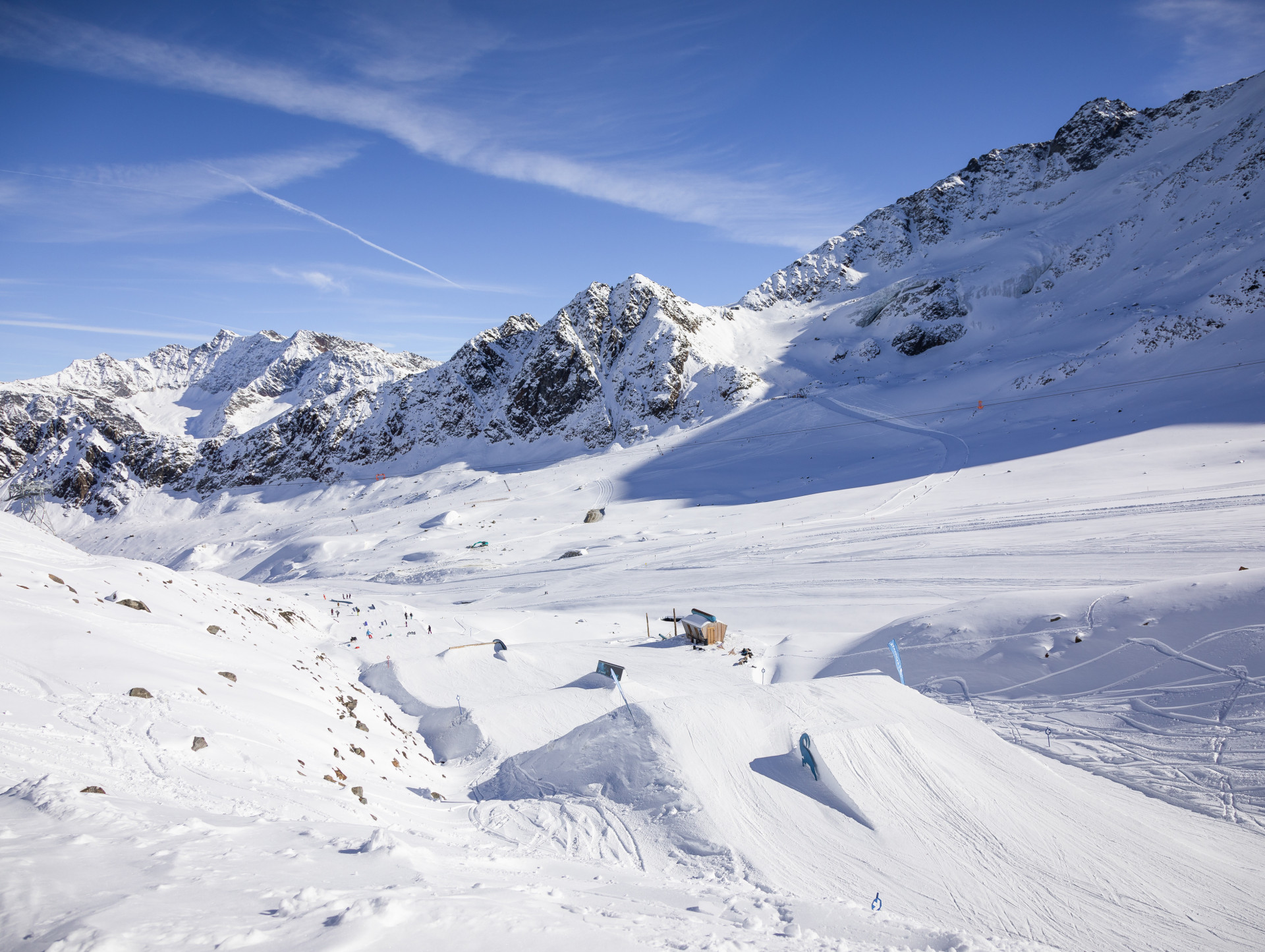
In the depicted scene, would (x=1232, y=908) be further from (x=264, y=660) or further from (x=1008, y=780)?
(x=264, y=660)

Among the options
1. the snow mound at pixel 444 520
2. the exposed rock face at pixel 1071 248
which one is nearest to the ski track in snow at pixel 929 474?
the exposed rock face at pixel 1071 248

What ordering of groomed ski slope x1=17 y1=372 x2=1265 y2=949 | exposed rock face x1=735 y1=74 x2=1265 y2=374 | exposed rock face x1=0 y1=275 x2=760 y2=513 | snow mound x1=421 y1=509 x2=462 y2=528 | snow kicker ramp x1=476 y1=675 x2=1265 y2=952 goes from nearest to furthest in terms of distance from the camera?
1. snow kicker ramp x1=476 y1=675 x2=1265 y2=952
2. groomed ski slope x1=17 y1=372 x2=1265 y2=949
3. snow mound x1=421 y1=509 x2=462 y2=528
4. exposed rock face x1=735 y1=74 x2=1265 y2=374
5. exposed rock face x1=0 y1=275 x2=760 y2=513

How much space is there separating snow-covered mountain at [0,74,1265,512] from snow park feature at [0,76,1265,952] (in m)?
2.34

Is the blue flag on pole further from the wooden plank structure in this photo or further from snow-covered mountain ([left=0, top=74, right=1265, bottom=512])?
snow-covered mountain ([left=0, top=74, right=1265, bottom=512])

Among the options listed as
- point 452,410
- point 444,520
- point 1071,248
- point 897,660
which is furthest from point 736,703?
point 1071,248

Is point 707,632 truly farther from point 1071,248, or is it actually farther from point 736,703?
point 1071,248

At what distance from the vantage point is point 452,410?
77312 mm

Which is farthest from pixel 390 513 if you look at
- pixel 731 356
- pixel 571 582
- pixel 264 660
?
pixel 264 660

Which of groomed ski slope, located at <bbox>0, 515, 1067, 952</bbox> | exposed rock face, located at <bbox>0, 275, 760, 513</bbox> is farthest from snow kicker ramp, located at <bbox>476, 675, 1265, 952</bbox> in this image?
exposed rock face, located at <bbox>0, 275, 760, 513</bbox>

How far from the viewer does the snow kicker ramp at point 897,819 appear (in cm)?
595

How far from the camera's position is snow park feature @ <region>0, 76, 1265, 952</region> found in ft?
15.4

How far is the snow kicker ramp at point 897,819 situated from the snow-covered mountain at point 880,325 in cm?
4541

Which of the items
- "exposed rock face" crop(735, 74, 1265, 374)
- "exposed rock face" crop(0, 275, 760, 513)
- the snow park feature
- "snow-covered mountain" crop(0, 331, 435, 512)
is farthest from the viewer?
"snow-covered mountain" crop(0, 331, 435, 512)

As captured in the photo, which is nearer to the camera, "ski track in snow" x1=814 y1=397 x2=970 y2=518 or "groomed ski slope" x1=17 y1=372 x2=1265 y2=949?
"groomed ski slope" x1=17 y1=372 x2=1265 y2=949
